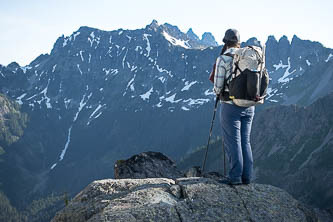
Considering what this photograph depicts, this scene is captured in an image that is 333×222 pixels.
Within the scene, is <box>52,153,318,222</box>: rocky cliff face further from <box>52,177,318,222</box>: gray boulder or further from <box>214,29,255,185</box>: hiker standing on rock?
A: <box>214,29,255,185</box>: hiker standing on rock

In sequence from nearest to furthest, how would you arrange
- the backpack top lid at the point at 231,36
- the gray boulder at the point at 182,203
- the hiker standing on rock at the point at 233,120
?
the gray boulder at the point at 182,203
the hiker standing on rock at the point at 233,120
the backpack top lid at the point at 231,36

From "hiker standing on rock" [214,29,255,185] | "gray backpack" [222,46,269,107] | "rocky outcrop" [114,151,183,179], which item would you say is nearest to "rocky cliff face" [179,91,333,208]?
"rocky outcrop" [114,151,183,179]

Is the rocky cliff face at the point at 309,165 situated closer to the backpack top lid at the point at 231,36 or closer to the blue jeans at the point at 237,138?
the blue jeans at the point at 237,138

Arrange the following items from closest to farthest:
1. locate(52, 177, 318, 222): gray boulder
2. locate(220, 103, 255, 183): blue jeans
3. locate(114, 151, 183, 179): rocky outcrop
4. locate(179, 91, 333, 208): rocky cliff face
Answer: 1. locate(52, 177, 318, 222): gray boulder
2. locate(220, 103, 255, 183): blue jeans
3. locate(114, 151, 183, 179): rocky outcrop
4. locate(179, 91, 333, 208): rocky cliff face

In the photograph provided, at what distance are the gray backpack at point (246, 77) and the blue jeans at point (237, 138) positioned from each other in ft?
1.42

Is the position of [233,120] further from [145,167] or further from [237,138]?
[145,167]

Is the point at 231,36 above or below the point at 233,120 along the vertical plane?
above

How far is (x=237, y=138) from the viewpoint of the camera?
1059 cm

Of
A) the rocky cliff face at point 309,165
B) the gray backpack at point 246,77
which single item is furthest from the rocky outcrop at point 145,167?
the rocky cliff face at point 309,165

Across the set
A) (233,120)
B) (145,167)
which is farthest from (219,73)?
(145,167)

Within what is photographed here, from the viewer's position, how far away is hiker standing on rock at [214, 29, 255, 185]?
10.4 metres

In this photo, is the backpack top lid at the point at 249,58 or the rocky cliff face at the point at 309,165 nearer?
the backpack top lid at the point at 249,58

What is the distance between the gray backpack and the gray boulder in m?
2.94

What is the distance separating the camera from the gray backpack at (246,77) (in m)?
10.1
